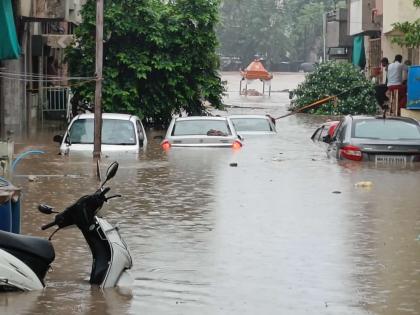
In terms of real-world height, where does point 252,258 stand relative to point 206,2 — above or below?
below

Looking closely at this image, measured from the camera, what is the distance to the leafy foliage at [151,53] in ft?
116

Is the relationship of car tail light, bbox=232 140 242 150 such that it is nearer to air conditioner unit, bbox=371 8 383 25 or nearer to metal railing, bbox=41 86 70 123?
metal railing, bbox=41 86 70 123

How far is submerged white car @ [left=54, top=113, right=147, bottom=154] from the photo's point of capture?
2472 cm

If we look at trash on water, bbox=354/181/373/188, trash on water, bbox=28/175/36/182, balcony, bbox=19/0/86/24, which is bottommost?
trash on water, bbox=28/175/36/182

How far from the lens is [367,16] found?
57.1 metres

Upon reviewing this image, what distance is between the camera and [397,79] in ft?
107

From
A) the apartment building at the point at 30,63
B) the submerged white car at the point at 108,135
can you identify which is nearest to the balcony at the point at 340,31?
the apartment building at the point at 30,63

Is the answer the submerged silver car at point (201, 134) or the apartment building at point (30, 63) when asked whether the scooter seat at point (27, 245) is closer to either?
the submerged silver car at point (201, 134)

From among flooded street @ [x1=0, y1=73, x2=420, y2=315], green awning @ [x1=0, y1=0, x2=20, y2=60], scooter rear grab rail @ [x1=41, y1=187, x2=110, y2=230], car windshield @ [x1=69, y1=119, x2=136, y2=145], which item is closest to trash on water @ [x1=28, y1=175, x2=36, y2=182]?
flooded street @ [x1=0, y1=73, x2=420, y2=315]

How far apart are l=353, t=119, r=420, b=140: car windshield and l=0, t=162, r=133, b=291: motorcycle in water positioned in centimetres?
1283

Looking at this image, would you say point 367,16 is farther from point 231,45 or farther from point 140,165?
point 231,45

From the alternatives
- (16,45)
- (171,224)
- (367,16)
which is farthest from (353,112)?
(171,224)

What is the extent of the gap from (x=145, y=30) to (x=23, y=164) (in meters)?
12.3

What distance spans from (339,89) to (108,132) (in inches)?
987
